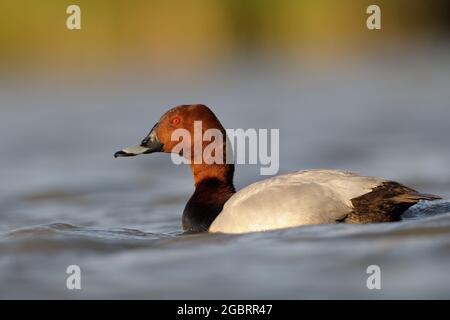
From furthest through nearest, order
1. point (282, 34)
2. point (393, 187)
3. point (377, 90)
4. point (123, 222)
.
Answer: point (282, 34), point (377, 90), point (123, 222), point (393, 187)

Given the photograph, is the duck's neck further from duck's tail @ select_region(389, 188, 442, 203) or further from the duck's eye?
duck's tail @ select_region(389, 188, 442, 203)

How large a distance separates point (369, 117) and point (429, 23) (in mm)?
6671

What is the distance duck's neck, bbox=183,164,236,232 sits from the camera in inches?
345

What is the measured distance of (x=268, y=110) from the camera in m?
18.5

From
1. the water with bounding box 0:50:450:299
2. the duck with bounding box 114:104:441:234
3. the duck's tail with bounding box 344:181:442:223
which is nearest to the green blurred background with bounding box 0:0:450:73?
the water with bounding box 0:50:450:299

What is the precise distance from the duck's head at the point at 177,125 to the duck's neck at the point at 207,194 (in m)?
0.26

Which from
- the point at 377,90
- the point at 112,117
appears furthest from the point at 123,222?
the point at 377,90

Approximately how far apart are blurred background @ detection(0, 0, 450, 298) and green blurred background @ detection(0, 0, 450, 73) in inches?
1.9

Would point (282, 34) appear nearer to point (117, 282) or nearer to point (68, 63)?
point (68, 63)

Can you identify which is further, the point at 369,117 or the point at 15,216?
the point at 369,117

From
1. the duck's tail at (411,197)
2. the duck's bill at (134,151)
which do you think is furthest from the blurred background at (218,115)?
the duck's bill at (134,151)

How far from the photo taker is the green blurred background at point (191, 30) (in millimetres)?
20453

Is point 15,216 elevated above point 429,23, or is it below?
below
